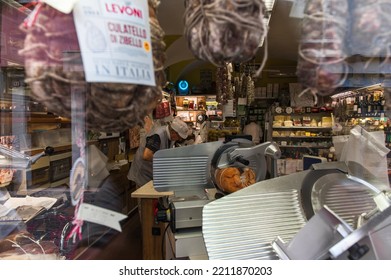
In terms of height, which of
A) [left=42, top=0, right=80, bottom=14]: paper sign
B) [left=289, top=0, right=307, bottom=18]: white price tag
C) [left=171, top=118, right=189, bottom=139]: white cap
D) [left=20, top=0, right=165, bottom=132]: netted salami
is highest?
[left=289, top=0, right=307, bottom=18]: white price tag

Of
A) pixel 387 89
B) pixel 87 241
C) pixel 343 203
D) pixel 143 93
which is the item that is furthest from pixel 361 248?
pixel 87 241

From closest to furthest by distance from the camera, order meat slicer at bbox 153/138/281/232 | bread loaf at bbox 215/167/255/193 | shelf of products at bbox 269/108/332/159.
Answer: bread loaf at bbox 215/167/255/193, meat slicer at bbox 153/138/281/232, shelf of products at bbox 269/108/332/159

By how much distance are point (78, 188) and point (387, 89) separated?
40.4 inches

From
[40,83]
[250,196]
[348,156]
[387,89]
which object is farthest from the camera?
[348,156]

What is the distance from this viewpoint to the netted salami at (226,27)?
0.65 meters

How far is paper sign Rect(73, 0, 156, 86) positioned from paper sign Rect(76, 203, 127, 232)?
40cm

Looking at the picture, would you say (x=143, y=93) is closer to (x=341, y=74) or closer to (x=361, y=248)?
(x=341, y=74)

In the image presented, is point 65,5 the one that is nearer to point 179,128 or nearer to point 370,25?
point 370,25

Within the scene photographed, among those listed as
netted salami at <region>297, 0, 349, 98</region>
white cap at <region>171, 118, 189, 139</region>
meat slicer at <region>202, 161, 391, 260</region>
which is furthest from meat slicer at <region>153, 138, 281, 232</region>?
white cap at <region>171, 118, 189, 139</region>

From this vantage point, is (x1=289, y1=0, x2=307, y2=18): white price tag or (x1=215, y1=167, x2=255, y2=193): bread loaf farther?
(x1=215, y1=167, x2=255, y2=193): bread loaf

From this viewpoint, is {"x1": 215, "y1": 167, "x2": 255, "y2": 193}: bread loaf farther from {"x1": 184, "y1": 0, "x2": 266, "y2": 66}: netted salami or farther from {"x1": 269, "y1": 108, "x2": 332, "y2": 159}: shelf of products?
{"x1": 269, "y1": 108, "x2": 332, "y2": 159}: shelf of products

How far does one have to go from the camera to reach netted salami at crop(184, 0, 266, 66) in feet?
2.14

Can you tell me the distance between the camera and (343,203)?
1.16 metres

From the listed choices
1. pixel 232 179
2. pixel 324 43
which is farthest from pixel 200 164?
pixel 324 43
